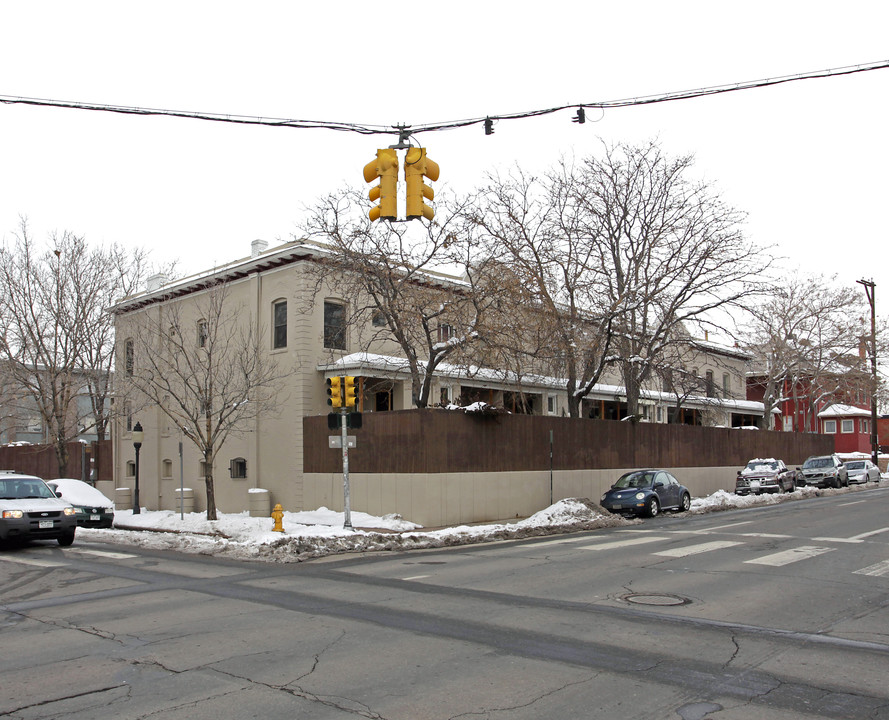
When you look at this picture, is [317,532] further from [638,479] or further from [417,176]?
[638,479]

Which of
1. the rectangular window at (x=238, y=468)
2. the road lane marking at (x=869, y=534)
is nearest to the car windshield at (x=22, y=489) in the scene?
the rectangular window at (x=238, y=468)

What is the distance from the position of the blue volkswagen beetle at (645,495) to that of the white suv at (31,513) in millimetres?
15228

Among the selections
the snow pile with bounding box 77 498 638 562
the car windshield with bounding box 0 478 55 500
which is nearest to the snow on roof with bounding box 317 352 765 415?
the snow pile with bounding box 77 498 638 562

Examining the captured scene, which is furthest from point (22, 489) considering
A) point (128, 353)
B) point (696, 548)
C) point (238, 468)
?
point (696, 548)

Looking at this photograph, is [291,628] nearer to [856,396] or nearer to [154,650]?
[154,650]

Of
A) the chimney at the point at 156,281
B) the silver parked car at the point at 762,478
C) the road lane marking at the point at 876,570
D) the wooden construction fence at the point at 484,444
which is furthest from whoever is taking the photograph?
the silver parked car at the point at 762,478

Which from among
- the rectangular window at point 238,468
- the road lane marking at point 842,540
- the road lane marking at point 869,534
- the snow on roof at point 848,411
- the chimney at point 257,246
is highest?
the chimney at point 257,246

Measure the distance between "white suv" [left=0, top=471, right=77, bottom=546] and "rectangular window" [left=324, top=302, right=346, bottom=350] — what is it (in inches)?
428

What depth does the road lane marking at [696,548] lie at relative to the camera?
14805mm

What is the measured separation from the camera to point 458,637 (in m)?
8.20

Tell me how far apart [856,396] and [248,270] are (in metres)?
42.6

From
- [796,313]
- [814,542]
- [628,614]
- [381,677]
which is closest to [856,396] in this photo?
[796,313]

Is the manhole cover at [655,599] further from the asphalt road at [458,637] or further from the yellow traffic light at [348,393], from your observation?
the yellow traffic light at [348,393]

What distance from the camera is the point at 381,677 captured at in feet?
22.0
